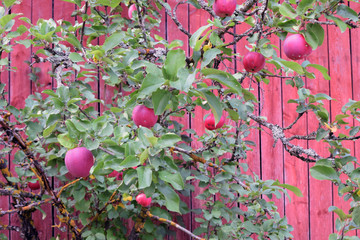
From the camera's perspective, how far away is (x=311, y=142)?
244 cm

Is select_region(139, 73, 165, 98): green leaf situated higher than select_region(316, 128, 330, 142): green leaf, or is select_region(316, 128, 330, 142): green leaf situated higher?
select_region(139, 73, 165, 98): green leaf

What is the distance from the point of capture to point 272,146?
92.9 inches

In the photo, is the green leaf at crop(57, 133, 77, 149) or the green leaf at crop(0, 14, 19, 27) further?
the green leaf at crop(0, 14, 19, 27)

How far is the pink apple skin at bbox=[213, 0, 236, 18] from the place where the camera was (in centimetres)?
111

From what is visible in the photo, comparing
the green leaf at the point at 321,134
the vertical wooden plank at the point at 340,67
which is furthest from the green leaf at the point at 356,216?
the vertical wooden plank at the point at 340,67

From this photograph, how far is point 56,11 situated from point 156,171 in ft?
5.43

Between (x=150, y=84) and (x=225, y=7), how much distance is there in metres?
0.48

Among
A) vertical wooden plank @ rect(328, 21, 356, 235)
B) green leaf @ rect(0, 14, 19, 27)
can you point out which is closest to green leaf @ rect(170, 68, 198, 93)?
green leaf @ rect(0, 14, 19, 27)

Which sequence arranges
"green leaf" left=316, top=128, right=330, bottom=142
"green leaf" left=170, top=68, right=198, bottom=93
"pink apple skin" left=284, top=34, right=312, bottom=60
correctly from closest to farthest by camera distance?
"green leaf" left=170, top=68, right=198, bottom=93
"pink apple skin" left=284, top=34, right=312, bottom=60
"green leaf" left=316, top=128, right=330, bottom=142

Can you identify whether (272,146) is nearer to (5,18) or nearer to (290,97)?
(290,97)

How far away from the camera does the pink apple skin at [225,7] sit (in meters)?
1.11

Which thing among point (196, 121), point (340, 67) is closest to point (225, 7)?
point (196, 121)

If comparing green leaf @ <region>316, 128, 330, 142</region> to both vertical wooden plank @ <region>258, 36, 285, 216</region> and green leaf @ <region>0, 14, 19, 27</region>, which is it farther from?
green leaf @ <region>0, 14, 19, 27</region>

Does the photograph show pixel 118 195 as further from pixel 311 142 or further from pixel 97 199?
pixel 311 142
